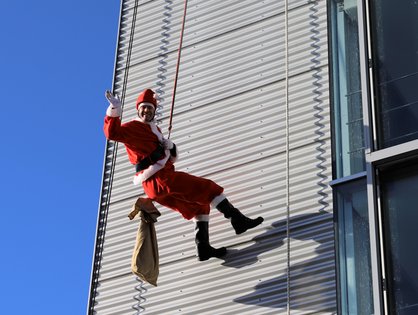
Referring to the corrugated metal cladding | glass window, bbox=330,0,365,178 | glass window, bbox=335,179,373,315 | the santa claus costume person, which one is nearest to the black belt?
the santa claus costume person

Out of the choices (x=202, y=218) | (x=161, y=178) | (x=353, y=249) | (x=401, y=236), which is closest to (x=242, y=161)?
(x=202, y=218)

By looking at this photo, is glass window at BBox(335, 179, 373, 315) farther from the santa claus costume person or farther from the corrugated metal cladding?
the santa claus costume person

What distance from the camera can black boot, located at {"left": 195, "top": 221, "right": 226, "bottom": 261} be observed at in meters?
10.0

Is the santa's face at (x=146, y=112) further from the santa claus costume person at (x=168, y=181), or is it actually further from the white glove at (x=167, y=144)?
the white glove at (x=167, y=144)

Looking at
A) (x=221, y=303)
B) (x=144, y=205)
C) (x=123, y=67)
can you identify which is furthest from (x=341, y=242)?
(x=123, y=67)

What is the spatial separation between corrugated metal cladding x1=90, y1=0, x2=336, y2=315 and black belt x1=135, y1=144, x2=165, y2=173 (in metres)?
0.62

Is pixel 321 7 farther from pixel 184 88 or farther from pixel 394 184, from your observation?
pixel 394 184

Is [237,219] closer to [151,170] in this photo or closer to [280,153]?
[280,153]

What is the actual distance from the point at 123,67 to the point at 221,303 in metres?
3.38

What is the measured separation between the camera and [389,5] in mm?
9117

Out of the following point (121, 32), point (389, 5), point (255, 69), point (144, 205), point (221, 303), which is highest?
point (121, 32)

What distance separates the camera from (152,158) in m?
10.2

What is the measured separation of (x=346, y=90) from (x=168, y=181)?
69.3 inches

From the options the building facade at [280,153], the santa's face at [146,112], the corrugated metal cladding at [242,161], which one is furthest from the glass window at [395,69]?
the santa's face at [146,112]
